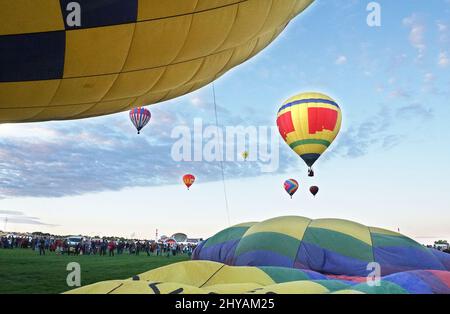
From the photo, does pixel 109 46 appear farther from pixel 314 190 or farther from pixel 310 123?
pixel 314 190

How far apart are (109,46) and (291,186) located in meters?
24.7

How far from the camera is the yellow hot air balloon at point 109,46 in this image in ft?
9.50

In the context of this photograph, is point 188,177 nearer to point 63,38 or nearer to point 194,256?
point 194,256

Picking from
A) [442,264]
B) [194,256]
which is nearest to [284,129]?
[194,256]

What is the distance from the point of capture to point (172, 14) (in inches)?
122

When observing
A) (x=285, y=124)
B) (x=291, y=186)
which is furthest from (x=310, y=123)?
(x=291, y=186)

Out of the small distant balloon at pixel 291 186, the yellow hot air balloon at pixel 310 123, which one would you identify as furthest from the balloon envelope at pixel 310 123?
the small distant balloon at pixel 291 186

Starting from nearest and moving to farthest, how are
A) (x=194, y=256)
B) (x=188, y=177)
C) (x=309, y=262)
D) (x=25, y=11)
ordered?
(x=25, y=11), (x=309, y=262), (x=194, y=256), (x=188, y=177)

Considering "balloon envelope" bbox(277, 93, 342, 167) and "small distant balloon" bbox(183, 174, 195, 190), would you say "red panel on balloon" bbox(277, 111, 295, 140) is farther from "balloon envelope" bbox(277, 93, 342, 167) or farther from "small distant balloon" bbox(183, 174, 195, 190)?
"small distant balloon" bbox(183, 174, 195, 190)

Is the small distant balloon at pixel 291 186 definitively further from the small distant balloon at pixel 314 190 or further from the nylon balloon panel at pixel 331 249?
the nylon balloon panel at pixel 331 249

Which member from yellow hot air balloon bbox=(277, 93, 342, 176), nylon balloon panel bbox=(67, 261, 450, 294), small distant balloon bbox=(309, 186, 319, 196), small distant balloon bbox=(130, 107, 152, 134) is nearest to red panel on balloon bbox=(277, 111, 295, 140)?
yellow hot air balloon bbox=(277, 93, 342, 176)

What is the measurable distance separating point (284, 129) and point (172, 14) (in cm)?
1537

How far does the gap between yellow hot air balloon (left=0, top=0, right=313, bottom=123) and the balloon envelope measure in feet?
44.0

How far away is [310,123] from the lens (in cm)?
1705
